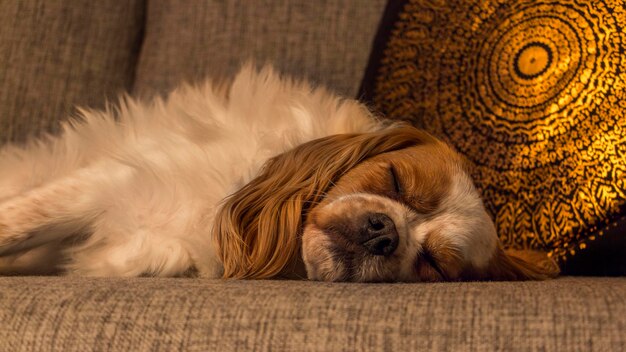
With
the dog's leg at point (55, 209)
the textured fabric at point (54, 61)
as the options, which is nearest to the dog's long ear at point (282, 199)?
the dog's leg at point (55, 209)

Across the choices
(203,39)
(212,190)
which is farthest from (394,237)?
(203,39)

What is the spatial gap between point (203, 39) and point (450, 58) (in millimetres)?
835

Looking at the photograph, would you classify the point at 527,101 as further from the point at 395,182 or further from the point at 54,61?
the point at 54,61

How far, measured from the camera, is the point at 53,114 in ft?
7.47

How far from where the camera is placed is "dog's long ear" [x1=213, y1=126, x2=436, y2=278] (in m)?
1.54

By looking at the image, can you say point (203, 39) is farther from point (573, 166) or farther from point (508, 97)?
point (573, 166)

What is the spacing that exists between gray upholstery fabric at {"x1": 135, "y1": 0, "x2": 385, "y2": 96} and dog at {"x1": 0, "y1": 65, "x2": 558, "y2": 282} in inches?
17.5

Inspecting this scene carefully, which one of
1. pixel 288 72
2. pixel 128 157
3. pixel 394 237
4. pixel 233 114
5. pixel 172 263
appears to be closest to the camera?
pixel 394 237

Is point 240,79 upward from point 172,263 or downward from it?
upward

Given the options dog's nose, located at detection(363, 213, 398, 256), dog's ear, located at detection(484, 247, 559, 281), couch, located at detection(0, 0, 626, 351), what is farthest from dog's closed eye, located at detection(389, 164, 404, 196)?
couch, located at detection(0, 0, 626, 351)

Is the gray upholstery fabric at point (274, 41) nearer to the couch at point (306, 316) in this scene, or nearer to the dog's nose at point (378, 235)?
the dog's nose at point (378, 235)

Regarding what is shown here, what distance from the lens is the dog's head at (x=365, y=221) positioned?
4.77ft

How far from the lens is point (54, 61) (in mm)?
2301

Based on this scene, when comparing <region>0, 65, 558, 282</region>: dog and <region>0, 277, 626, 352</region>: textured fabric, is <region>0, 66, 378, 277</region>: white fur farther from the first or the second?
<region>0, 277, 626, 352</region>: textured fabric
